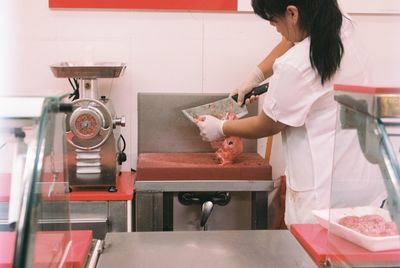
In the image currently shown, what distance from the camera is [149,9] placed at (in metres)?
2.45

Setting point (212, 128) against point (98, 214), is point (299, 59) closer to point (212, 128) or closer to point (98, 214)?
point (212, 128)

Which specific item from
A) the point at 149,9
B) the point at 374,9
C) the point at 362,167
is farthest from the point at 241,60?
the point at 362,167

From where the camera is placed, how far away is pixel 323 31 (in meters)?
1.58

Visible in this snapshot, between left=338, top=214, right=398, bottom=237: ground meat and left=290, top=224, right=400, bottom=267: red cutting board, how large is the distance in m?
0.04

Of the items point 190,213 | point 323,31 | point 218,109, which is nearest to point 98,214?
point 190,213

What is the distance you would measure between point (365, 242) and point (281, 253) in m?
0.25

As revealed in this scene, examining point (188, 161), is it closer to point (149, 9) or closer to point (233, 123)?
point (233, 123)

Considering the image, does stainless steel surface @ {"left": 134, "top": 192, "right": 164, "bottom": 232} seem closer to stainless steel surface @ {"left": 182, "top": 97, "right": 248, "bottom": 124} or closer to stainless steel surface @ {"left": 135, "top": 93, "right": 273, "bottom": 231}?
stainless steel surface @ {"left": 135, "top": 93, "right": 273, "bottom": 231}

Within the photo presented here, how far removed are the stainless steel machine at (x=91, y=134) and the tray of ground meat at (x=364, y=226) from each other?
108 cm

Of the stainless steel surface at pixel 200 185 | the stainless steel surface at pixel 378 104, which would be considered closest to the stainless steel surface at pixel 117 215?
the stainless steel surface at pixel 200 185

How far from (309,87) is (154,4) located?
117 centimetres

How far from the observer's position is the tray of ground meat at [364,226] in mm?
1010

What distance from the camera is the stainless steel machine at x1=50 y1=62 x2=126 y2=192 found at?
1996mm

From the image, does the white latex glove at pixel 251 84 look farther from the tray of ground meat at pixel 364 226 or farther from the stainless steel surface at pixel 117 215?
the tray of ground meat at pixel 364 226
